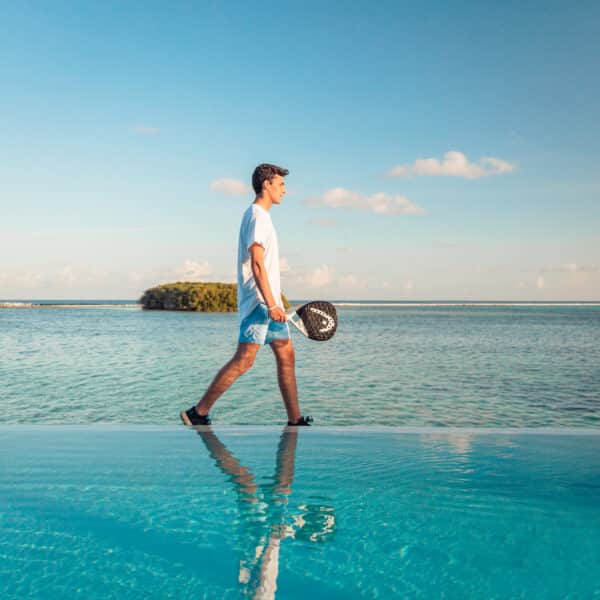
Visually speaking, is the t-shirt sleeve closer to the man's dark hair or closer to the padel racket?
the man's dark hair

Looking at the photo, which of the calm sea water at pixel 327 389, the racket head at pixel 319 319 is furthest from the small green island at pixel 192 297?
the racket head at pixel 319 319

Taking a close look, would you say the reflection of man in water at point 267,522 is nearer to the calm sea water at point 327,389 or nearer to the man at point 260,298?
the man at point 260,298

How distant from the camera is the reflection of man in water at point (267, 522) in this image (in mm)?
2070

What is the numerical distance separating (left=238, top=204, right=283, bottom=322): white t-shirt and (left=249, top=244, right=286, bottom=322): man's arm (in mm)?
62

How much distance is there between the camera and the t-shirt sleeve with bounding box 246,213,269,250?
4.54 m

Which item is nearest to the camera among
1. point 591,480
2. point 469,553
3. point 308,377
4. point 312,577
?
point 312,577

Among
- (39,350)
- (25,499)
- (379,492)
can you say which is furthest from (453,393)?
(39,350)

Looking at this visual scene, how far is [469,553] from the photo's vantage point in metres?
2.27

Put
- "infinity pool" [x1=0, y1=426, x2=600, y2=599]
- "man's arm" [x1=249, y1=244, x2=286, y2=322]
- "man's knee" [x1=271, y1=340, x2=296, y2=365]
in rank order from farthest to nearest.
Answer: "man's knee" [x1=271, y1=340, x2=296, y2=365] < "man's arm" [x1=249, y1=244, x2=286, y2=322] < "infinity pool" [x1=0, y1=426, x2=600, y2=599]

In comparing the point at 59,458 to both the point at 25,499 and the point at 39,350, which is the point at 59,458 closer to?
the point at 25,499

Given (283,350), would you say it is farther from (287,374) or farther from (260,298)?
(260,298)

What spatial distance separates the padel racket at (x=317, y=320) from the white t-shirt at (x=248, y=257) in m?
0.46

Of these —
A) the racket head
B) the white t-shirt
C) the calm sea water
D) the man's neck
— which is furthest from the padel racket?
the calm sea water

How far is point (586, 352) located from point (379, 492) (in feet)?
67.1
